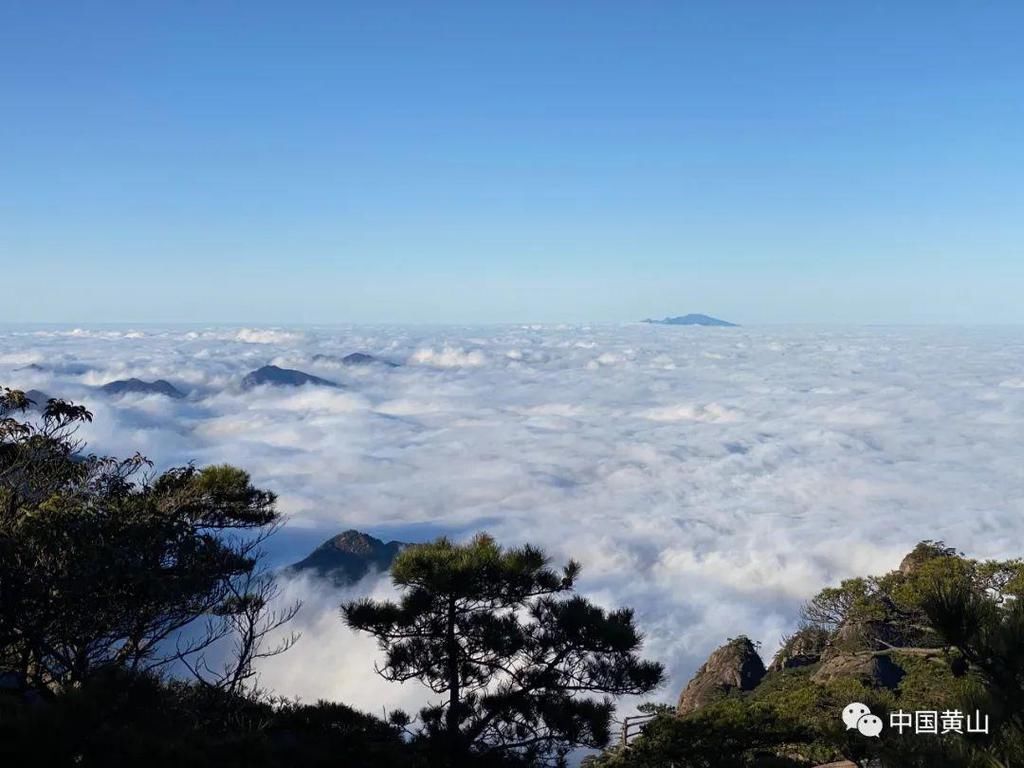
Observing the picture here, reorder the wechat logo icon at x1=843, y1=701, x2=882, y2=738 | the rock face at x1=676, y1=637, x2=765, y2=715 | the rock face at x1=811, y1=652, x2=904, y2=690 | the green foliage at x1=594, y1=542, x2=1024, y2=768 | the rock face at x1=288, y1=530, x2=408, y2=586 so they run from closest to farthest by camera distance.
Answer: the green foliage at x1=594, y1=542, x2=1024, y2=768 → the wechat logo icon at x1=843, y1=701, x2=882, y2=738 → the rock face at x1=811, y1=652, x2=904, y2=690 → the rock face at x1=676, y1=637, x2=765, y2=715 → the rock face at x1=288, y1=530, x2=408, y2=586

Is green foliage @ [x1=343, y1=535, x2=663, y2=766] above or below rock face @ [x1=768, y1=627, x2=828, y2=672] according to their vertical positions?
above

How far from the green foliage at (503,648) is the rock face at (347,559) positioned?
9883cm

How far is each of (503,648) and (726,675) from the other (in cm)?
2366

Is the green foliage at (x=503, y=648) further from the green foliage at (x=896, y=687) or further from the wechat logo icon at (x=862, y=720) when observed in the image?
the wechat logo icon at (x=862, y=720)

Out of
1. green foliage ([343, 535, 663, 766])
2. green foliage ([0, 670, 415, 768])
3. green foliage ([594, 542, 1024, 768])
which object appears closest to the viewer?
green foliage ([594, 542, 1024, 768])

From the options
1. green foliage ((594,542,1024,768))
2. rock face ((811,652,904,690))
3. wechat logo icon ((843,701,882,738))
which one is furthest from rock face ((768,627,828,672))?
wechat logo icon ((843,701,882,738))

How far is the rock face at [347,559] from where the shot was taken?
350ft

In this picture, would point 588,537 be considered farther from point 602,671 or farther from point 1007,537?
point 602,671

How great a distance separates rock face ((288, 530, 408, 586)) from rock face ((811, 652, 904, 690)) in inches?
3556

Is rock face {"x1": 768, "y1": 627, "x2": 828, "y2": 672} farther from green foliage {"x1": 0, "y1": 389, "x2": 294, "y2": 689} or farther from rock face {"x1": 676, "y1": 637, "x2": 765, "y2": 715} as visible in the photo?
green foliage {"x1": 0, "y1": 389, "x2": 294, "y2": 689}

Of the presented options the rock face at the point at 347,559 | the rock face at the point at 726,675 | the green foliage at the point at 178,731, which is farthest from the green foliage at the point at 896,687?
the rock face at the point at 347,559

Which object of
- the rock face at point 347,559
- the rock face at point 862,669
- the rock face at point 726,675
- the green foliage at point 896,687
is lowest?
the rock face at point 347,559

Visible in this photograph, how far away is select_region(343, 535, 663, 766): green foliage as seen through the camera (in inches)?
398

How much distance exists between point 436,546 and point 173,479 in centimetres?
690
